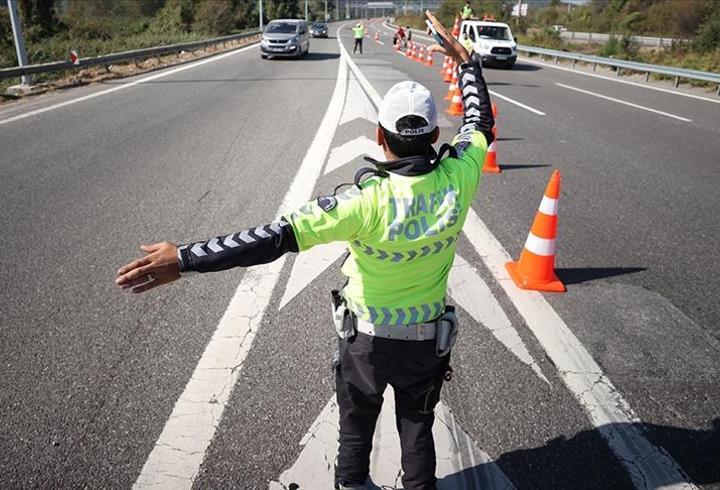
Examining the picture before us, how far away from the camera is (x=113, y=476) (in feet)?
8.00

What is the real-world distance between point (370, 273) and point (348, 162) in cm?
570

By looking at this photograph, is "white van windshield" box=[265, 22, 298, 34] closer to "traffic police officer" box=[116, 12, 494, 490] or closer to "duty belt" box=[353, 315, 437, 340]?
"traffic police officer" box=[116, 12, 494, 490]

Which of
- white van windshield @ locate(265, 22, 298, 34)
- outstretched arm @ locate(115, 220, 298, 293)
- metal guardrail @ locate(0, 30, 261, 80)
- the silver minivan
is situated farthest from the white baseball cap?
white van windshield @ locate(265, 22, 298, 34)

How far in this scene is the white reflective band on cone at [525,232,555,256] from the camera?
4.29 m

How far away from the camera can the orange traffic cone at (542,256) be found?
14.0 ft

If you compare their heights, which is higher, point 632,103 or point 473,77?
point 473,77

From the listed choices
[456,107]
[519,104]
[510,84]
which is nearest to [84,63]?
[456,107]

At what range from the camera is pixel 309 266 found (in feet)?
15.1

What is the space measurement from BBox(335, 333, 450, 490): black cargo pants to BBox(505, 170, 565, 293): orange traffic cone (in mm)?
2282

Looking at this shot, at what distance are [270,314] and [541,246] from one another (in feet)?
7.32

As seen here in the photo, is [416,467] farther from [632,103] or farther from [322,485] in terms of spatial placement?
[632,103]

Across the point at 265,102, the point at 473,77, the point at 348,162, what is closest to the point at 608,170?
the point at 348,162

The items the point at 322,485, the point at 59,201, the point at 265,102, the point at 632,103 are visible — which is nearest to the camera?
the point at 322,485

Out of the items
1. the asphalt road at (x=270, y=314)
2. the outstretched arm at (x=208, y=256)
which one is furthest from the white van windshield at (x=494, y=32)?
the outstretched arm at (x=208, y=256)
